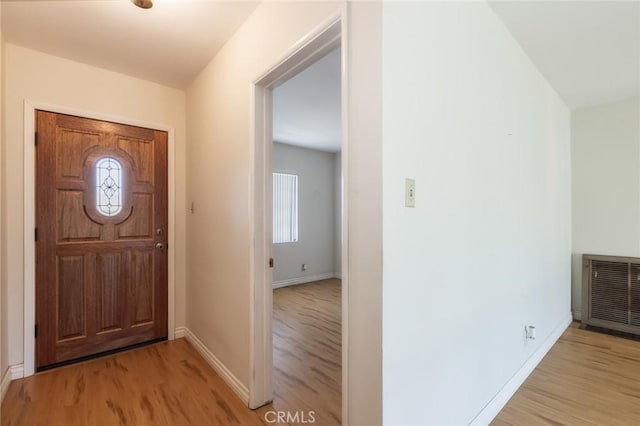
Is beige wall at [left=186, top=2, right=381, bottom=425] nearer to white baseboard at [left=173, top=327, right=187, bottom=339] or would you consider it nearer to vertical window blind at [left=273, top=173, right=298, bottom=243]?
white baseboard at [left=173, top=327, right=187, bottom=339]

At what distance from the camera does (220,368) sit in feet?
7.25

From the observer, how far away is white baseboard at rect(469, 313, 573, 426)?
65.8 inches

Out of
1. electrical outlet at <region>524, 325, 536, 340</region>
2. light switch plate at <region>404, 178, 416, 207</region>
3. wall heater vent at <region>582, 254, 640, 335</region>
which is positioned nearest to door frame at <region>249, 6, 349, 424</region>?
light switch plate at <region>404, 178, 416, 207</region>

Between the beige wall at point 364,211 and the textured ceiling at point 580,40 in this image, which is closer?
the beige wall at point 364,211

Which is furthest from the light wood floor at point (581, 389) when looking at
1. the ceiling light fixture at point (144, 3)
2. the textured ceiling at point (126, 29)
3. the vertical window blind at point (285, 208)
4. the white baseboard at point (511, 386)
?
the vertical window blind at point (285, 208)

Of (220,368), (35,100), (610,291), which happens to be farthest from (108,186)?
(610,291)

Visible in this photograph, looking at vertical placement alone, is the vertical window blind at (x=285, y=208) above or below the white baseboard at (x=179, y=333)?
above

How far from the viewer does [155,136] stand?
110 inches

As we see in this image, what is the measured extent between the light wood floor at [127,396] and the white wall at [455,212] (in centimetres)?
114

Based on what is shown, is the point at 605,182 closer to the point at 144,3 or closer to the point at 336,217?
the point at 336,217

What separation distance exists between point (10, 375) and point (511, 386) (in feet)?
11.5

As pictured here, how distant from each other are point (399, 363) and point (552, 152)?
8.97 ft

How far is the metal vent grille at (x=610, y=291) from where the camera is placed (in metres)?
2.96

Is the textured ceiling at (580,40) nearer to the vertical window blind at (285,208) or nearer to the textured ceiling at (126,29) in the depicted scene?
the textured ceiling at (126,29)
